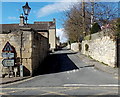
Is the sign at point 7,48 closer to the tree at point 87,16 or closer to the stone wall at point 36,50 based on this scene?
the stone wall at point 36,50

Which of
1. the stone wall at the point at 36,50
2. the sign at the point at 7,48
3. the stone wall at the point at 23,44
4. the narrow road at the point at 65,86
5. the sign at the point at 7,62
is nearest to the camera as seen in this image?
the narrow road at the point at 65,86

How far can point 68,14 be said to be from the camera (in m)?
31.1

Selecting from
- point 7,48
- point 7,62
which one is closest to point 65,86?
point 7,62

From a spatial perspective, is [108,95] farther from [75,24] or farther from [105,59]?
[75,24]

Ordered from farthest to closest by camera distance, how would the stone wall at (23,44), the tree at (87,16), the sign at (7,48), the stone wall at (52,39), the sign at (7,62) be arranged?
the stone wall at (52,39)
the tree at (87,16)
the stone wall at (23,44)
the sign at (7,62)
the sign at (7,48)

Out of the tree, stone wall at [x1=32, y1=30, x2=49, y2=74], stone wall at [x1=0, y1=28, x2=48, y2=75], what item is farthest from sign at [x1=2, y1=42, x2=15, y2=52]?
the tree

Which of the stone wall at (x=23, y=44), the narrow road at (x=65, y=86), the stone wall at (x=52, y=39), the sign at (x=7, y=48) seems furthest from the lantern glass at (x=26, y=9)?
the stone wall at (x=52, y=39)

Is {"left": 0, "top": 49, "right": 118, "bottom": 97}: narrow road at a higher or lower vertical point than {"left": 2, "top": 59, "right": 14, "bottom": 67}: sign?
lower

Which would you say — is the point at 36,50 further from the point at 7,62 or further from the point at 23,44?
the point at 7,62

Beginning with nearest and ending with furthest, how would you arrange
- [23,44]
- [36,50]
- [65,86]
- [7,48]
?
[65,86] < [7,48] < [23,44] < [36,50]

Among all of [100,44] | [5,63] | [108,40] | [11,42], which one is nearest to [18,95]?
[5,63]

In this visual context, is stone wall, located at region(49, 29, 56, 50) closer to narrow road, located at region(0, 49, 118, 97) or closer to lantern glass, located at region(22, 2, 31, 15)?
lantern glass, located at region(22, 2, 31, 15)

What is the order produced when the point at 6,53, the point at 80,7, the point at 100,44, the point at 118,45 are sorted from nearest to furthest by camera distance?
1. the point at 6,53
2. the point at 118,45
3. the point at 100,44
4. the point at 80,7

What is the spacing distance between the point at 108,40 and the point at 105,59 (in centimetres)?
186
